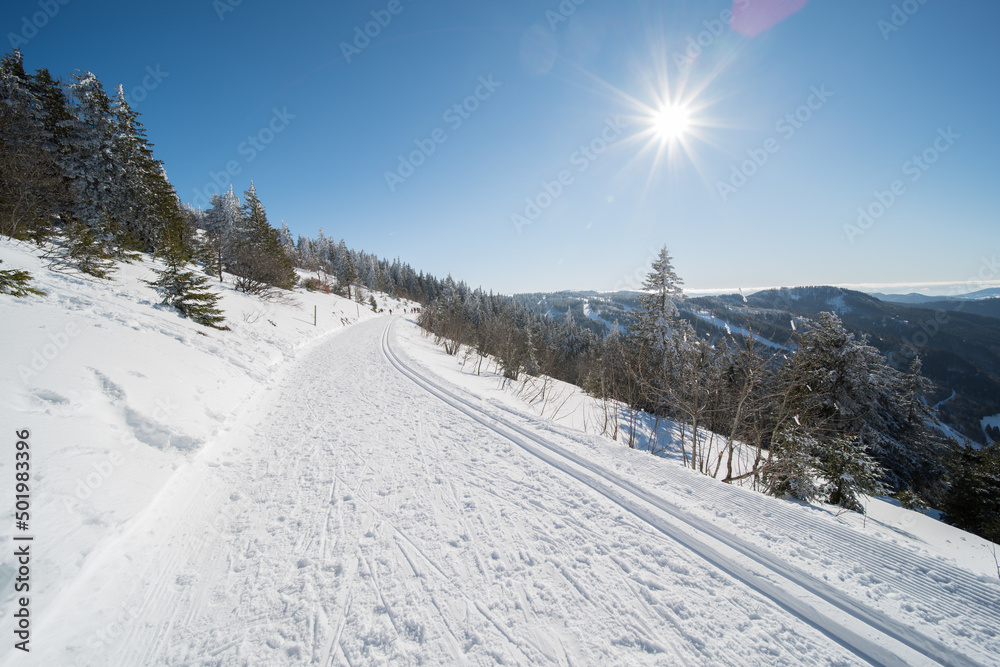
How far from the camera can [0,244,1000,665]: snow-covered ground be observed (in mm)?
2145

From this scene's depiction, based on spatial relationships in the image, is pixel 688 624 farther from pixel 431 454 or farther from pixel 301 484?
pixel 301 484

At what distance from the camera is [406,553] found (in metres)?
2.99

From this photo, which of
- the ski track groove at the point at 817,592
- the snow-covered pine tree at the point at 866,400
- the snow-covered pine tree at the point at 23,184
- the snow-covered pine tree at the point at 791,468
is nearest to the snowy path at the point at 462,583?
the ski track groove at the point at 817,592

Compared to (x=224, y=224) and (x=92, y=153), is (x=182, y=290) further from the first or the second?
(x=224, y=224)

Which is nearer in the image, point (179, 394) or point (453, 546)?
point (453, 546)

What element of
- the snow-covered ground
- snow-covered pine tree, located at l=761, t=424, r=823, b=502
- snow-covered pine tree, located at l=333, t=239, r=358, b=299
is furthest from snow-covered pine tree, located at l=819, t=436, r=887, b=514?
snow-covered pine tree, located at l=333, t=239, r=358, b=299

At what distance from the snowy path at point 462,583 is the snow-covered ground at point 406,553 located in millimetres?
16

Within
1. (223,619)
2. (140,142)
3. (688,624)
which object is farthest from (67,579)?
(140,142)

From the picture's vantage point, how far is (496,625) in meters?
2.31

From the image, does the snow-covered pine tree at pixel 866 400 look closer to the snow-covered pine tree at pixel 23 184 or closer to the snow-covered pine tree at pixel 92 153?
the snow-covered pine tree at pixel 23 184

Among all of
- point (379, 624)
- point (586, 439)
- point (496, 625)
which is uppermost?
point (586, 439)

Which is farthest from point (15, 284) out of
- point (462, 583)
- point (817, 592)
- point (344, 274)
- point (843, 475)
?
point (344, 274)

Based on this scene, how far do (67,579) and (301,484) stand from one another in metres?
1.84

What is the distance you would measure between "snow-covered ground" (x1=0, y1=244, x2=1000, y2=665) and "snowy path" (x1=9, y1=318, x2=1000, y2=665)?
0.05ft
